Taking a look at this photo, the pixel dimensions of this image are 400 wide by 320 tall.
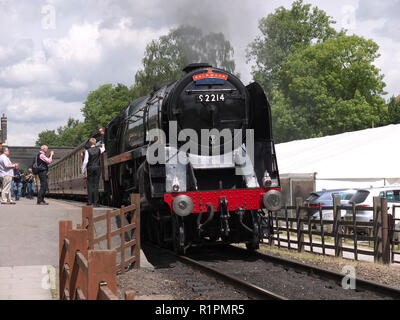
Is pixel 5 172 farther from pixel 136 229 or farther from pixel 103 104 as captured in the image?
pixel 103 104

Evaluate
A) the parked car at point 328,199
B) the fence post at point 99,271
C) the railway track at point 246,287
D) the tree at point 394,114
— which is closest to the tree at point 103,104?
the tree at point 394,114

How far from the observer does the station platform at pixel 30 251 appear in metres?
7.36

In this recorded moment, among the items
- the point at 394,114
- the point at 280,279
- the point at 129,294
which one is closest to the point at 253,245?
the point at 280,279

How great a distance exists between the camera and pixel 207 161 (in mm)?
10969

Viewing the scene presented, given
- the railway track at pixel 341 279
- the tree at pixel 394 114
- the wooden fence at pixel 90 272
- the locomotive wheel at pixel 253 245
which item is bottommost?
the railway track at pixel 341 279

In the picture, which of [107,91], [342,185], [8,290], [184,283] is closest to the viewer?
[8,290]

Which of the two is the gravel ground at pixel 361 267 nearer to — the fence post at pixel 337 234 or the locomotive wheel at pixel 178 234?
the fence post at pixel 337 234

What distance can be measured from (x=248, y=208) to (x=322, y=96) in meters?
34.6

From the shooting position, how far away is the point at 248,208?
34.2 feet

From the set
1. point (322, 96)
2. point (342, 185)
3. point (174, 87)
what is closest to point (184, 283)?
point (174, 87)

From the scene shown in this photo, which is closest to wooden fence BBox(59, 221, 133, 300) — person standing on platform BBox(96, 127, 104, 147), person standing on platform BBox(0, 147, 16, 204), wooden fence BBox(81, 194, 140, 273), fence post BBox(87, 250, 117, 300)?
fence post BBox(87, 250, 117, 300)

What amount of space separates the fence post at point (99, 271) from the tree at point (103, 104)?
50.1m

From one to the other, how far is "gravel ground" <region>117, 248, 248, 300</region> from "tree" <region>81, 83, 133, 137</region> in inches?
1750

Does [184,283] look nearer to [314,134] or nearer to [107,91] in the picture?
[314,134]
